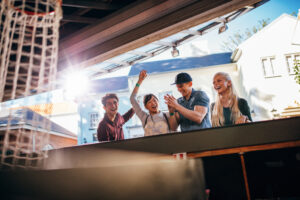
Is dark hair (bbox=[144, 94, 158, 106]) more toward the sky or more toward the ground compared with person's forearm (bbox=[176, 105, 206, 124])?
more toward the sky

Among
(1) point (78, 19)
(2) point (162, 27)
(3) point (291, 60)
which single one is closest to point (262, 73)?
(3) point (291, 60)

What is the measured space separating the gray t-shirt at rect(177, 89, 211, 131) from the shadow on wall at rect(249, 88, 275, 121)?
1.86 feet

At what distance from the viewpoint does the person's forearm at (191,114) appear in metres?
2.98

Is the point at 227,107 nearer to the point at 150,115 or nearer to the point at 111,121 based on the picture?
the point at 150,115

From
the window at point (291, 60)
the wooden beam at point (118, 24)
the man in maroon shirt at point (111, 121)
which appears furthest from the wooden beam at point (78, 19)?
the window at point (291, 60)

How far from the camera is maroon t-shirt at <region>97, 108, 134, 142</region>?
3.38 meters

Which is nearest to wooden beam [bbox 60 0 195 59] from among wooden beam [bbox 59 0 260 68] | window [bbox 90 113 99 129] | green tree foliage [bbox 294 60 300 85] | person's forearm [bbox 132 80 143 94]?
wooden beam [bbox 59 0 260 68]

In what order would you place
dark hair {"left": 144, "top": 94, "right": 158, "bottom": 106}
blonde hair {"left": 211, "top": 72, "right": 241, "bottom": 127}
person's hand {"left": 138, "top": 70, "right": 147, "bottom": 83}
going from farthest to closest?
person's hand {"left": 138, "top": 70, "right": 147, "bottom": 83} → dark hair {"left": 144, "top": 94, "right": 158, "bottom": 106} → blonde hair {"left": 211, "top": 72, "right": 241, "bottom": 127}

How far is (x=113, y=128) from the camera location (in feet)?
11.3

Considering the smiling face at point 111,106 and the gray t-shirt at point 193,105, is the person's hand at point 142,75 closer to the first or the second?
the smiling face at point 111,106

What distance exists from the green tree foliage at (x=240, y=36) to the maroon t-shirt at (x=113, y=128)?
1688 millimetres

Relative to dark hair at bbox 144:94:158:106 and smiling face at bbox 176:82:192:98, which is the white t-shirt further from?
smiling face at bbox 176:82:192:98

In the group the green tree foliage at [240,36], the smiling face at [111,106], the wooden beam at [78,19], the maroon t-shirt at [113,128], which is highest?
the green tree foliage at [240,36]

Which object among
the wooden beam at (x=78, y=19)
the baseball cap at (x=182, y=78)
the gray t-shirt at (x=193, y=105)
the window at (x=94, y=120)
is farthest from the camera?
the window at (x=94, y=120)
